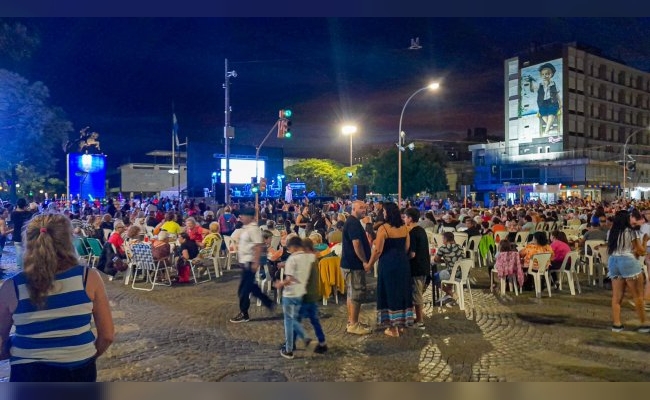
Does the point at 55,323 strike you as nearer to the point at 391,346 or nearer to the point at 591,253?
the point at 391,346

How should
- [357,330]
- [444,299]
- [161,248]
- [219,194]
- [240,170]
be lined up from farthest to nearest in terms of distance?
1. [240,170]
2. [219,194]
3. [161,248]
4. [444,299]
5. [357,330]

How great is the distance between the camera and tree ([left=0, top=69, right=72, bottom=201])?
Answer: 1442 cm

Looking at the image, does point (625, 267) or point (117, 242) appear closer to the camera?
point (625, 267)

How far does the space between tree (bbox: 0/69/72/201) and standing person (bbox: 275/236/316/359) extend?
39.7 feet

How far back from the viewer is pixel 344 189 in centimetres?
6838

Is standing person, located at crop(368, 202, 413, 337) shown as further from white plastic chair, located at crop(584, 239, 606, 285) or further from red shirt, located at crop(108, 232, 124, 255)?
red shirt, located at crop(108, 232, 124, 255)

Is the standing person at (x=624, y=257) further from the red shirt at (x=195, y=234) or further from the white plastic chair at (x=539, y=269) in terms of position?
the red shirt at (x=195, y=234)

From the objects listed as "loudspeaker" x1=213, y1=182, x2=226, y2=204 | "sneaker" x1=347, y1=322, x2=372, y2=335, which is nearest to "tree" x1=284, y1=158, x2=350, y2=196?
"loudspeaker" x1=213, y1=182, x2=226, y2=204

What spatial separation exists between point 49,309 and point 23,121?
47.9ft

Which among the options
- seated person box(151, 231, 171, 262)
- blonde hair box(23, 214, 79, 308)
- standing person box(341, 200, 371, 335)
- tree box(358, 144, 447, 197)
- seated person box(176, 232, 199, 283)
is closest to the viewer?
blonde hair box(23, 214, 79, 308)

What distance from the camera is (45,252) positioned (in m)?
2.83

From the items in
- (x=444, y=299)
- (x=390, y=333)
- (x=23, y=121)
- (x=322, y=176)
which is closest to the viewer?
(x=390, y=333)

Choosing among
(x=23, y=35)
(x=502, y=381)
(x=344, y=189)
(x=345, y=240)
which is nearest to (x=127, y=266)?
(x=345, y=240)

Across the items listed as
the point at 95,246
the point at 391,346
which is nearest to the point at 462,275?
the point at 391,346
